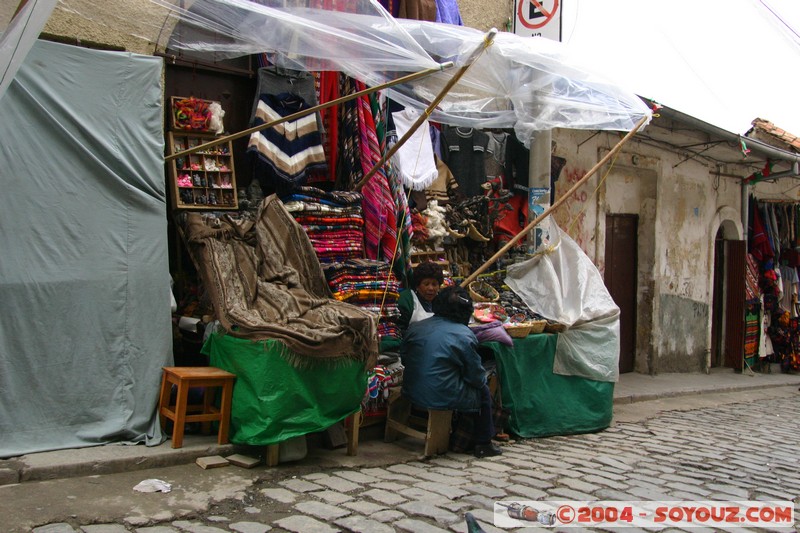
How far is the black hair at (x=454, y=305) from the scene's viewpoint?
20.1 ft

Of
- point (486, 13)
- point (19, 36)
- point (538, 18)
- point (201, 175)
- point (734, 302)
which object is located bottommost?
point (734, 302)

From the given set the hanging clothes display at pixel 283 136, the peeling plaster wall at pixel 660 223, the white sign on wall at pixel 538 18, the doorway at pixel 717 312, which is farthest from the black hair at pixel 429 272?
the doorway at pixel 717 312

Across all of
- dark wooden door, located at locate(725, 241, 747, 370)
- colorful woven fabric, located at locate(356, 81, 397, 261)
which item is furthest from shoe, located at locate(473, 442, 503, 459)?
dark wooden door, located at locate(725, 241, 747, 370)

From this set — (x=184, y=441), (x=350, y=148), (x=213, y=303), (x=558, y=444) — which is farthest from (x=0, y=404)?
(x=558, y=444)

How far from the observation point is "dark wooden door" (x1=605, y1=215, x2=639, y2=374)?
11.6 m

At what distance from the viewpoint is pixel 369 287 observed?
6.48m

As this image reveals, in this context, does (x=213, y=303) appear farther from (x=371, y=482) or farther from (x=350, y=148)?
(x=350, y=148)

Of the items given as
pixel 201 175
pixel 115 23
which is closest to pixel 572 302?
pixel 201 175

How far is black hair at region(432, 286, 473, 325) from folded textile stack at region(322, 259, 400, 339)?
54 cm

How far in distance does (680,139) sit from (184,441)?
9682 mm

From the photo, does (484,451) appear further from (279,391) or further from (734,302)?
(734,302)

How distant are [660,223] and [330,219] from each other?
283 inches

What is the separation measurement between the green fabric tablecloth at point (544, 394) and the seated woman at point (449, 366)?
768mm

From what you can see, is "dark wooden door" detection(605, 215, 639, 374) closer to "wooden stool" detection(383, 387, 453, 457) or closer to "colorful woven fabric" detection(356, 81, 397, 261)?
"colorful woven fabric" detection(356, 81, 397, 261)
